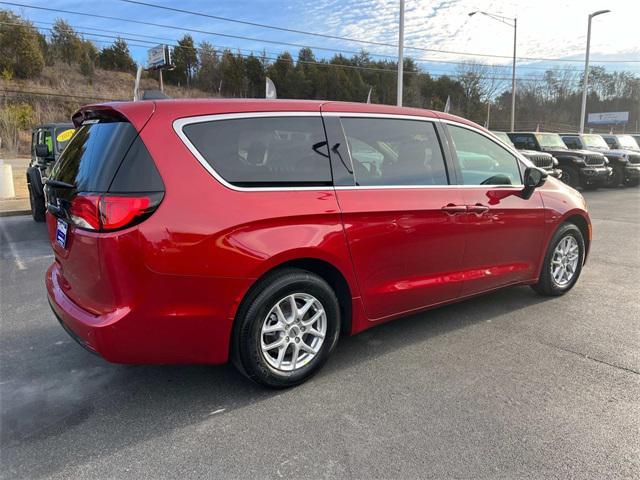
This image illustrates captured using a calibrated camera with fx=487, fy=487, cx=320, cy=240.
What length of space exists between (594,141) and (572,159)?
13.3ft

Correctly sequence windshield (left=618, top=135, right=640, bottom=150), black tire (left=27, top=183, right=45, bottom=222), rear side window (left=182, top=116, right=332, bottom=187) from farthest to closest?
1. windshield (left=618, top=135, right=640, bottom=150)
2. black tire (left=27, top=183, right=45, bottom=222)
3. rear side window (left=182, top=116, right=332, bottom=187)

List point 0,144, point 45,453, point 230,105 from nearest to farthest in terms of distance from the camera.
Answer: point 45,453 → point 230,105 → point 0,144

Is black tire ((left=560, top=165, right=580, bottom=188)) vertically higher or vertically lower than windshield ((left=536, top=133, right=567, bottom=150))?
lower

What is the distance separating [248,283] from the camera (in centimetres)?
A: 280

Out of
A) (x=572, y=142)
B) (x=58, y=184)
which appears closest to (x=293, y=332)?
(x=58, y=184)

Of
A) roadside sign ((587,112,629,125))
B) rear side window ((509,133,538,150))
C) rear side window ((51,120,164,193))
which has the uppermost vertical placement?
roadside sign ((587,112,629,125))

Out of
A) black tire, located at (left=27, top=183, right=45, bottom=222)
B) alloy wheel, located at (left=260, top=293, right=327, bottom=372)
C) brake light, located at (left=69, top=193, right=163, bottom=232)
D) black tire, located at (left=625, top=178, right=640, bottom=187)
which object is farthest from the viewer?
black tire, located at (left=625, top=178, right=640, bottom=187)

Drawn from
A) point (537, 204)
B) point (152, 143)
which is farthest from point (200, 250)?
point (537, 204)

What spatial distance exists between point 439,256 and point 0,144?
3492cm

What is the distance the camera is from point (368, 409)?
2.88 metres

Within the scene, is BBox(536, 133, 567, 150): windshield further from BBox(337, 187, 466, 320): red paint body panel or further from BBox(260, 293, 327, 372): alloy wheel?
Result: BBox(260, 293, 327, 372): alloy wheel

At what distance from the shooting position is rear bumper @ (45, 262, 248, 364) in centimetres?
258

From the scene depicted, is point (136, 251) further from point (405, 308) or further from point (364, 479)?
point (405, 308)

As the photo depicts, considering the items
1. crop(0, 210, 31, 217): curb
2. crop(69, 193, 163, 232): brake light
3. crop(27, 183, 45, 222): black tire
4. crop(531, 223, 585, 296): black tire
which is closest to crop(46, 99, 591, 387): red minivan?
crop(69, 193, 163, 232): brake light
